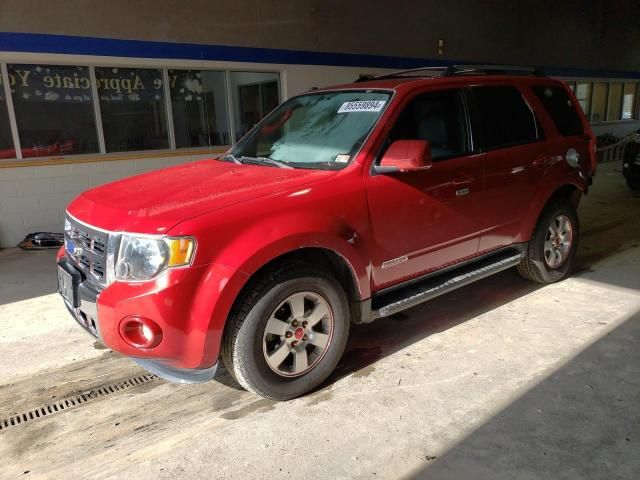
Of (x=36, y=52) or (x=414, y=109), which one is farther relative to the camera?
(x=36, y=52)

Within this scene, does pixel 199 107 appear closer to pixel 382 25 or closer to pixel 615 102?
pixel 382 25

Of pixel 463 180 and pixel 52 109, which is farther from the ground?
pixel 52 109

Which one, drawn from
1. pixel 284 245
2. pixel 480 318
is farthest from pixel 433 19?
pixel 284 245

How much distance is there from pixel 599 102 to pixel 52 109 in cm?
1772

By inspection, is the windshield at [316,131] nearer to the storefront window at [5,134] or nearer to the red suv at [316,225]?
the red suv at [316,225]

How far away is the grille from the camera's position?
283 centimetres

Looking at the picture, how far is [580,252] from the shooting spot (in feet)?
19.7

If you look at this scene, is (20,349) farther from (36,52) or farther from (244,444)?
(36,52)

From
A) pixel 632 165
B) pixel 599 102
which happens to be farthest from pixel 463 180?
pixel 599 102

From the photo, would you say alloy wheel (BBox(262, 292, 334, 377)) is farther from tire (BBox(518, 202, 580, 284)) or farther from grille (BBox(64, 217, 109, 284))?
tire (BBox(518, 202, 580, 284))

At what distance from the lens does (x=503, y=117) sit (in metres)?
4.16

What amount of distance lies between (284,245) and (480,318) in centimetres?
213

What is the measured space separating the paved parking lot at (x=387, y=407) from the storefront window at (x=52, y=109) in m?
3.96

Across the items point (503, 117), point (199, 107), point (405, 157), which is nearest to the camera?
point (405, 157)
